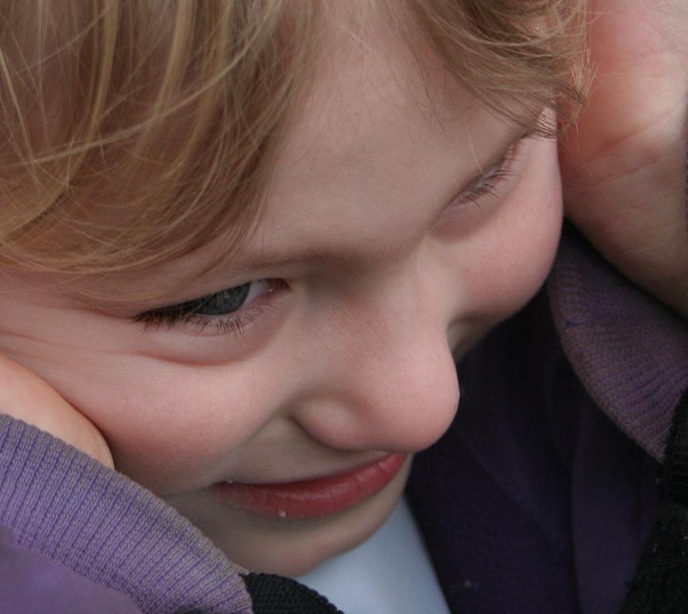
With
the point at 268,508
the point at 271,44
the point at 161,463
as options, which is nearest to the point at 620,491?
the point at 268,508

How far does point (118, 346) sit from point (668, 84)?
42 centimetres

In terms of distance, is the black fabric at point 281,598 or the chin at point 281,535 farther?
the chin at point 281,535

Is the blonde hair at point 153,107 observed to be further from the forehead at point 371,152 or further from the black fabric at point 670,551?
the black fabric at point 670,551

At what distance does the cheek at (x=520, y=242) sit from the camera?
701mm

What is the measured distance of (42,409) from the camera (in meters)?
0.57

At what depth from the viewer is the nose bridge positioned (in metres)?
0.62

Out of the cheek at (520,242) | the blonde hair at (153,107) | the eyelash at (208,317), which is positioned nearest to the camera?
the blonde hair at (153,107)

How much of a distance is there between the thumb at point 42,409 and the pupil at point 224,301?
9cm

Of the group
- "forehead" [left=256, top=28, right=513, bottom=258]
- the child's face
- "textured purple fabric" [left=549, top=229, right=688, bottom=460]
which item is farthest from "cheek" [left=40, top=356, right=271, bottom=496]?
"textured purple fabric" [left=549, top=229, right=688, bottom=460]

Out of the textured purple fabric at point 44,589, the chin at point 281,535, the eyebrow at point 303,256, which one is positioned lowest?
the chin at point 281,535

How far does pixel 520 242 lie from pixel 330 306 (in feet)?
0.56

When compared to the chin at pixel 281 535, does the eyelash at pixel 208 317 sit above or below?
above

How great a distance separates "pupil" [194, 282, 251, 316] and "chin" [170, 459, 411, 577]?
194 millimetres

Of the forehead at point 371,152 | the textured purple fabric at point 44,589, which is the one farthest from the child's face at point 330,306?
the textured purple fabric at point 44,589
